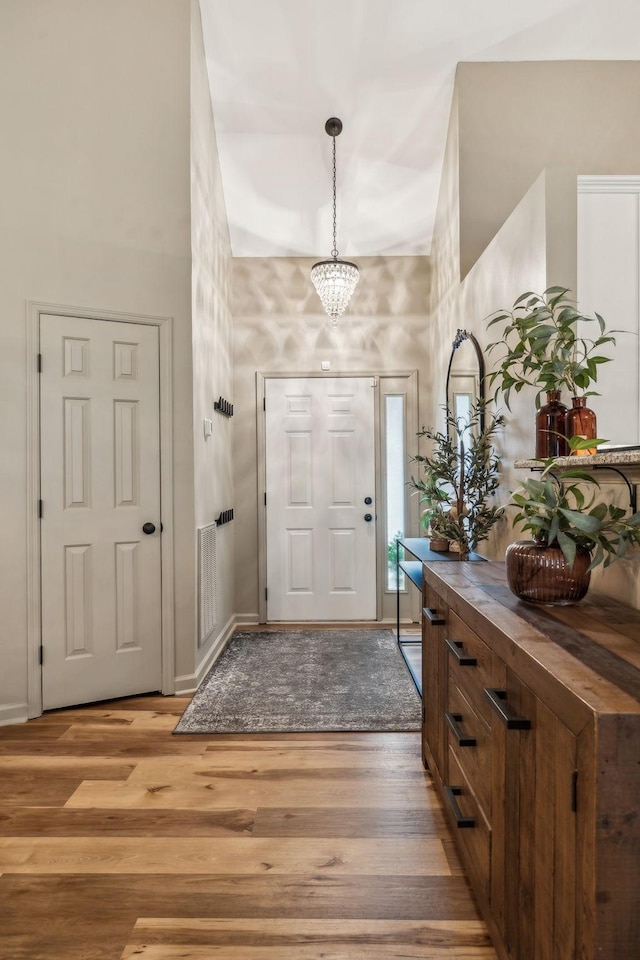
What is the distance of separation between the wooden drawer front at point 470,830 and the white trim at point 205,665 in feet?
6.07

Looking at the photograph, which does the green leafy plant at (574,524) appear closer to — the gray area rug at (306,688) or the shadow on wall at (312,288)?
the gray area rug at (306,688)

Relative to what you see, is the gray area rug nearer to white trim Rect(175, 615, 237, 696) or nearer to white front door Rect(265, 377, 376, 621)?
white trim Rect(175, 615, 237, 696)

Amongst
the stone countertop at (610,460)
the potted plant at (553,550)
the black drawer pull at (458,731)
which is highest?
the stone countertop at (610,460)

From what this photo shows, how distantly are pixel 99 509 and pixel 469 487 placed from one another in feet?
6.51

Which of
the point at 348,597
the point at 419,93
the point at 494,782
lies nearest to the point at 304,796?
the point at 494,782

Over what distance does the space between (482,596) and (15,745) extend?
2.29 metres

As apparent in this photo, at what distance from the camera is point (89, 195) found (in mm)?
3072

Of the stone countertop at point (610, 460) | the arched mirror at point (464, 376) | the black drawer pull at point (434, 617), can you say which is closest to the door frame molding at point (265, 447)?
the arched mirror at point (464, 376)

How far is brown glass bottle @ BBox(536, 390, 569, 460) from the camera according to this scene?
75.6 inches

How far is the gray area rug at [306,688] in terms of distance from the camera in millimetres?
2805

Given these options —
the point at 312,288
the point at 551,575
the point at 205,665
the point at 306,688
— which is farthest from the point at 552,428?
the point at 312,288

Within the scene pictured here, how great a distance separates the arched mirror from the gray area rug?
1.56 metres

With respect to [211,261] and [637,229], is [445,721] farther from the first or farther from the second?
[211,261]

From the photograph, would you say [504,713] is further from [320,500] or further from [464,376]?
[320,500]
